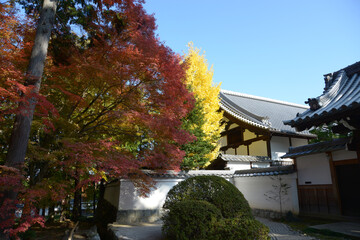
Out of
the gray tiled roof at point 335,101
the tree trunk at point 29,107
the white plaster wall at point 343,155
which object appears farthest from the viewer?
the white plaster wall at point 343,155

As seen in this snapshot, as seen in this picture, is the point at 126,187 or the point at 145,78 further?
the point at 126,187

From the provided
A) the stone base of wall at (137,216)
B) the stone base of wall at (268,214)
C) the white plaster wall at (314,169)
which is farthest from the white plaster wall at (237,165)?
the stone base of wall at (137,216)

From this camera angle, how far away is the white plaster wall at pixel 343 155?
29.2 feet

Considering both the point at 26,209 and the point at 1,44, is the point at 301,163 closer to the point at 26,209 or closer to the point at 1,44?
the point at 26,209

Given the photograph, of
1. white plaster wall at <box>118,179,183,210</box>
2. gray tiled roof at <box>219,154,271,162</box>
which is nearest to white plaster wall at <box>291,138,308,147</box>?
gray tiled roof at <box>219,154,271,162</box>

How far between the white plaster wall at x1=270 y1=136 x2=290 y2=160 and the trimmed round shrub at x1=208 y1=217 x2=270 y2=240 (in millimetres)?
12779

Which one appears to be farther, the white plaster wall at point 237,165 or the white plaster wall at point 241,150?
the white plaster wall at point 241,150

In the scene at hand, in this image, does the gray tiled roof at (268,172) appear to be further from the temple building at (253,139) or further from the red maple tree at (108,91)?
the red maple tree at (108,91)

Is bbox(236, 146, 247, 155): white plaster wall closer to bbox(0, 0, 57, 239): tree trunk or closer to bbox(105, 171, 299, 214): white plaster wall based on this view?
bbox(105, 171, 299, 214): white plaster wall

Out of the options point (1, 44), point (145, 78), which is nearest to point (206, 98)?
point (145, 78)

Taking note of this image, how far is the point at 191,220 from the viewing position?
5.77m

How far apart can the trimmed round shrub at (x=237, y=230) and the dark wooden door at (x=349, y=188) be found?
5.47 meters

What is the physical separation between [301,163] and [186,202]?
24.3 ft

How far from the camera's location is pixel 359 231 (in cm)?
704
